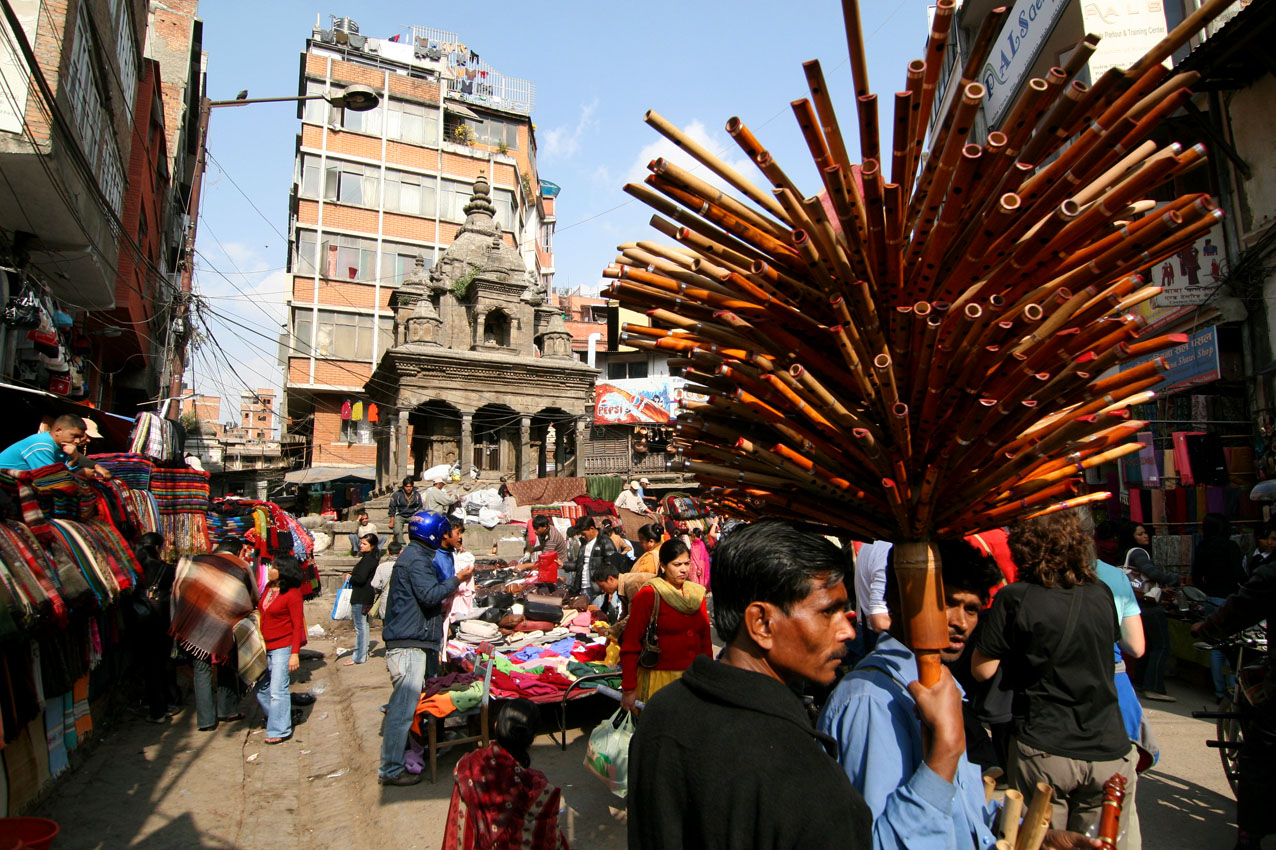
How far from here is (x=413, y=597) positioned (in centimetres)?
566

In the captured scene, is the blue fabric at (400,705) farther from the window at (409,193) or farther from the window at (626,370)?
the window at (409,193)

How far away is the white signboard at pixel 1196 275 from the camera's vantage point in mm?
10891

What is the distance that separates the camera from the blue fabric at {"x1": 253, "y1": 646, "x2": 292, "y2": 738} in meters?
6.83

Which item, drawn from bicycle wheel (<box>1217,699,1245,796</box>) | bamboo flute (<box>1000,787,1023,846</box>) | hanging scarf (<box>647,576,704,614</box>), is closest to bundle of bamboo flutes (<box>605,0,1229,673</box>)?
bamboo flute (<box>1000,787,1023,846</box>)

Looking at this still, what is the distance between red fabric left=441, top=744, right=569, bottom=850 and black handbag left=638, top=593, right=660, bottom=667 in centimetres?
132

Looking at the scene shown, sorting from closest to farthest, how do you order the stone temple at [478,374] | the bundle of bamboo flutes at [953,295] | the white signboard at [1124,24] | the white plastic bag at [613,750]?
the bundle of bamboo flutes at [953,295]
the white plastic bag at [613,750]
the white signboard at [1124,24]
the stone temple at [478,374]

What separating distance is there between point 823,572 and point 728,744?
0.51 metres

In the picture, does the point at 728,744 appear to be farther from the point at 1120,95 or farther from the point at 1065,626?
the point at 1065,626

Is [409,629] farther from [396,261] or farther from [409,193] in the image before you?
[409,193]

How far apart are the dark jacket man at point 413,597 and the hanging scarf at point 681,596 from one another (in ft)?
6.73

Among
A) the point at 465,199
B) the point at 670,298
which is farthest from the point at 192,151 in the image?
the point at 670,298

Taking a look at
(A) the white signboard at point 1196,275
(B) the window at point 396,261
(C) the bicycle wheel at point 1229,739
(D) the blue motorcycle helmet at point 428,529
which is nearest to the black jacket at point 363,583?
(D) the blue motorcycle helmet at point 428,529

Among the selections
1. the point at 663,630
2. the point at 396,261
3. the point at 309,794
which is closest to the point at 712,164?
the point at 663,630

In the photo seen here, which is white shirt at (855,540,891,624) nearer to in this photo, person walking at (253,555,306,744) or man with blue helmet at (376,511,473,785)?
man with blue helmet at (376,511,473,785)
